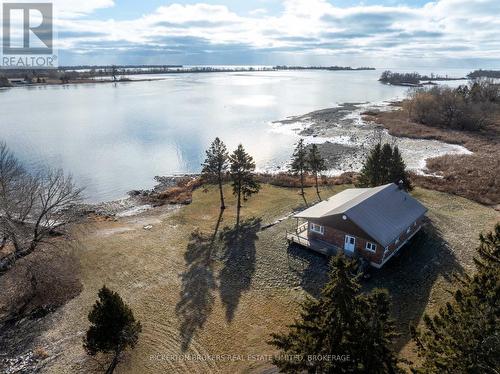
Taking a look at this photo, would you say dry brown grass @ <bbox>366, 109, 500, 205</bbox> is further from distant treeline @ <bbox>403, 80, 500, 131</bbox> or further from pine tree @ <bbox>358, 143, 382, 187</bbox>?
pine tree @ <bbox>358, 143, 382, 187</bbox>

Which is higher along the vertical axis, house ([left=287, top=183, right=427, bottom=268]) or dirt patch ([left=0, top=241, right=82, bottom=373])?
house ([left=287, top=183, right=427, bottom=268])

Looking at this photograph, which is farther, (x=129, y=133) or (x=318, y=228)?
(x=129, y=133)

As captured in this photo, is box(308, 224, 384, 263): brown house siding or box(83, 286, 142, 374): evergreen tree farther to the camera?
box(308, 224, 384, 263): brown house siding

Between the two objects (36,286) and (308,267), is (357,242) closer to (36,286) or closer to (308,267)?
(308,267)

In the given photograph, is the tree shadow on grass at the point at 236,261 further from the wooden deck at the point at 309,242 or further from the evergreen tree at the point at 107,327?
the evergreen tree at the point at 107,327

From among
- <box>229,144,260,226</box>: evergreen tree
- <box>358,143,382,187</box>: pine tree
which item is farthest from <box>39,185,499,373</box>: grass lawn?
<box>358,143,382,187</box>: pine tree

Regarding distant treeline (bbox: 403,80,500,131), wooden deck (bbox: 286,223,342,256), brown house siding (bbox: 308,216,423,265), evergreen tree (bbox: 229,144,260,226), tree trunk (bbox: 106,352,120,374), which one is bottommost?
tree trunk (bbox: 106,352,120,374)

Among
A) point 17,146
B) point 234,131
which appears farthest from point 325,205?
point 17,146

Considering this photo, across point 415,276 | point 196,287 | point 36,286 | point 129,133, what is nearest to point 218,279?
point 196,287
